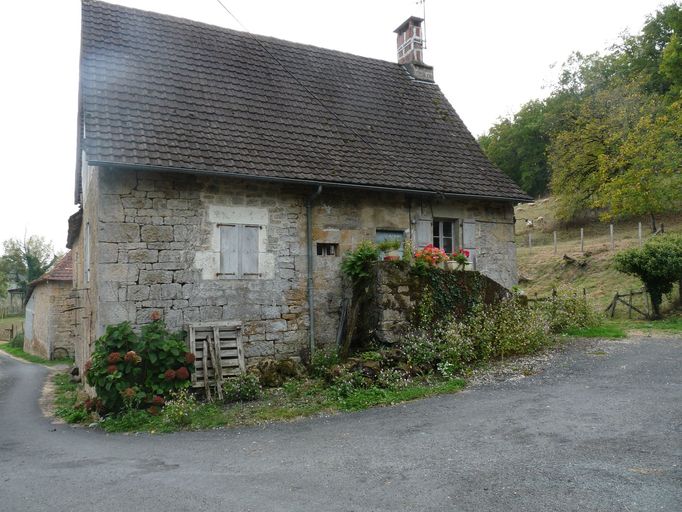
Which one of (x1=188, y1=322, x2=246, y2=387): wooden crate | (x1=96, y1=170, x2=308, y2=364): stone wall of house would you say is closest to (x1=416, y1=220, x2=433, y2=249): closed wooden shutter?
(x1=96, y1=170, x2=308, y2=364): stone wall of house

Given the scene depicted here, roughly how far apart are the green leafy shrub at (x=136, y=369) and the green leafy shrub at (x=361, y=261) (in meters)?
3.51

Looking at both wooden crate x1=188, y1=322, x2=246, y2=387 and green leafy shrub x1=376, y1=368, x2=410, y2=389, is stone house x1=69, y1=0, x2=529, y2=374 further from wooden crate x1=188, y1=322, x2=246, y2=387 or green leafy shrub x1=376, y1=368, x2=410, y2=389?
green leafy shrub x1=376, y1=368, x2=410, y2=389

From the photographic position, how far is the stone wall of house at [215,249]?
8930 millimetres

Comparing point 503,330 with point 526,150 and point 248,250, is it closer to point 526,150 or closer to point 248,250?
point 248,250

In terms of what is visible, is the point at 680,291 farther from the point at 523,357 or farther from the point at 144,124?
the point at 144,124

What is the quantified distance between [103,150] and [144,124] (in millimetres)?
1217

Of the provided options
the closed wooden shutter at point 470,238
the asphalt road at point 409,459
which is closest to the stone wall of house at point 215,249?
the closed wooden shutter at point 470,238

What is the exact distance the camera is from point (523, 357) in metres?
9.87

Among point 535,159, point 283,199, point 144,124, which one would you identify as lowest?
point 283,199

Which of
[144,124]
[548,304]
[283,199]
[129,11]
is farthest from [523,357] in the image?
[129,11]

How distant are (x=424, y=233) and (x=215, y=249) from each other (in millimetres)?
4795

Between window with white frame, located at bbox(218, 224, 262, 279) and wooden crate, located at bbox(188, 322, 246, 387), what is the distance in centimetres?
102

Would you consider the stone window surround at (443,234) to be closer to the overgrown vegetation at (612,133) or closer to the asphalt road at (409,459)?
the asphalt road at (409,459)

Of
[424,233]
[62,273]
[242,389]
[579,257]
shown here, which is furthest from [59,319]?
[579,257]
